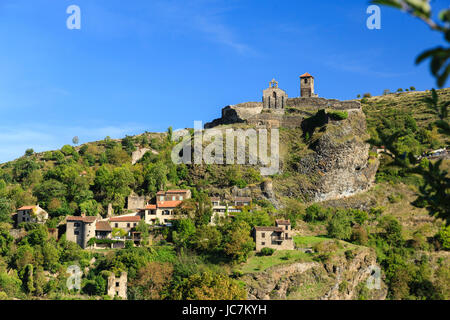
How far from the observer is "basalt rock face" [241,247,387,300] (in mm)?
38250

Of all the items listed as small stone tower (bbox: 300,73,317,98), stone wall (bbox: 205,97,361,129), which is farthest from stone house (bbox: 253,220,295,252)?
small stone tower (bbox: 300,73,317,98)

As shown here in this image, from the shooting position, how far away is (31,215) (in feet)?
155

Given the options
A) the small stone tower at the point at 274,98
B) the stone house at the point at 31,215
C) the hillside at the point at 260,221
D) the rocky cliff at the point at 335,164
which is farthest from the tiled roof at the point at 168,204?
the small stone tower at the point at 274,98

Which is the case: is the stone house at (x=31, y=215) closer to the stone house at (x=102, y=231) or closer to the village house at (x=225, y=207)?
the stone house at (x=102, y=231)

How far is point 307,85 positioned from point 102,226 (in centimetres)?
3474

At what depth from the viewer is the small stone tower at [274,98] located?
209 ft

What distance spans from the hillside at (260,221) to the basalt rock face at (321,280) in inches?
3.4

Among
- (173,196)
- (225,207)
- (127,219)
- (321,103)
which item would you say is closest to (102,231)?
(127,219)

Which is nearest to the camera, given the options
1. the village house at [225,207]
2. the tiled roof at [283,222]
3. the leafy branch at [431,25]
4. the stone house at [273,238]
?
the leafy branch at [431,25]

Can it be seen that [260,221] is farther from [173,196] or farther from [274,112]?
[274,112]

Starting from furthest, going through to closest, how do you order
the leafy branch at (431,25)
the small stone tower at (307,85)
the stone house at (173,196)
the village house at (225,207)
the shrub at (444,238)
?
the small stone tower at (307,85), the stone house at (173,196), the village house at (225,207), the shrub at (444,238), the leafy branch at (431,25)

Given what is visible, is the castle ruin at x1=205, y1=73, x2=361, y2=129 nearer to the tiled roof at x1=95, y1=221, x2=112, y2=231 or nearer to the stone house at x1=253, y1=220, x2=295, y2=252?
the stone house at x1=253, y1=220, x2=295, y2=252

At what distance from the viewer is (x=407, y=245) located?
46.2 meters

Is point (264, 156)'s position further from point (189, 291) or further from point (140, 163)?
point (189, 291)
